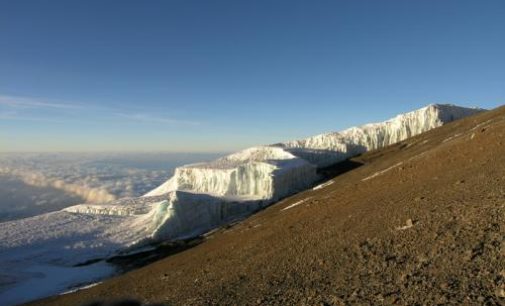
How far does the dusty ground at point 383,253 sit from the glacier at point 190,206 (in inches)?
870

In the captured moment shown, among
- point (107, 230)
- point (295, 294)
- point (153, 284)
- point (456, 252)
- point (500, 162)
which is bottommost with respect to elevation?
point (107, 230)

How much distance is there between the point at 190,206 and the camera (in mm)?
56906

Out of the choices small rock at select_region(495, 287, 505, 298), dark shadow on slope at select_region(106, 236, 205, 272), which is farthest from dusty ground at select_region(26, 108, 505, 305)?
dark shadow on slope at select_region(106, 236, 205, 272)

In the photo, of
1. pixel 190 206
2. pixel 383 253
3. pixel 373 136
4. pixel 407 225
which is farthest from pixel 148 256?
pixel 373 136

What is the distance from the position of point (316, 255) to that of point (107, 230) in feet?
155

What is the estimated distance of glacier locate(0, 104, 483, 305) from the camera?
162 feet

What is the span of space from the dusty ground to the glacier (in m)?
22.1

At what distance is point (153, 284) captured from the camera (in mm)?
19828

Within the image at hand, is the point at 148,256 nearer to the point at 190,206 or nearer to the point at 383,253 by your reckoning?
the point at 190,206

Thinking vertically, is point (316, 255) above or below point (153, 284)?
above

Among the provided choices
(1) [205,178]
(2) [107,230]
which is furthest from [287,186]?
(2) [107,230]

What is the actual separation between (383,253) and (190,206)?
44.8m

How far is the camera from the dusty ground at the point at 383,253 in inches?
432

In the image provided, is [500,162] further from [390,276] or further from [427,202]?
[390,276]
